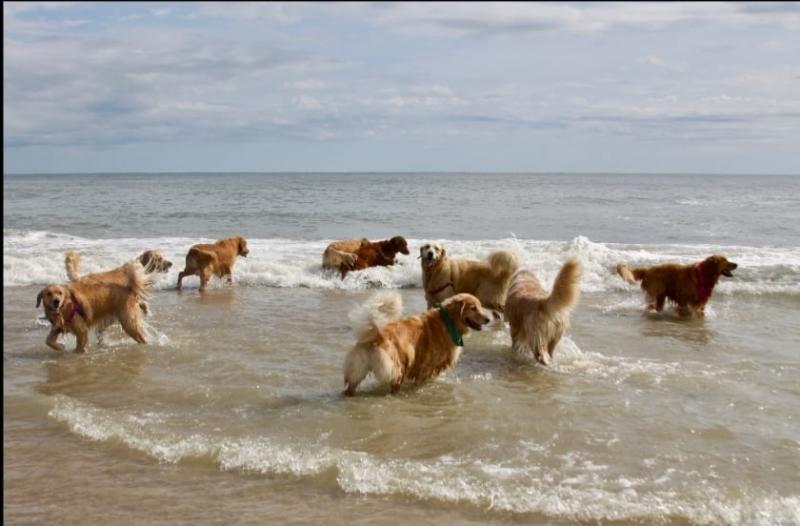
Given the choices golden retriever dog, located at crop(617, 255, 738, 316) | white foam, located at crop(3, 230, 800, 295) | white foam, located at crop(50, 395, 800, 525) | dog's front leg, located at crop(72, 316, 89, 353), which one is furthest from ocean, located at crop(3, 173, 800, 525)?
white foam, located at crop(3, 230, 800, 295)

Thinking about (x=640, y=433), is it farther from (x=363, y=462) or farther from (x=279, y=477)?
(x=279, y=477)

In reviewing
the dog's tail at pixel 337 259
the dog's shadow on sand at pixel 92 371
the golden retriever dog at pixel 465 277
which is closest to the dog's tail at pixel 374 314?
the dog's shadow on sand at pixel 92 371

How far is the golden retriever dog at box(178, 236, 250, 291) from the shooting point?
46.3ft

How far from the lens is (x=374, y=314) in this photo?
22.3ft

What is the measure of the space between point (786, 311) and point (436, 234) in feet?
50.7

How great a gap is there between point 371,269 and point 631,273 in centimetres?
529

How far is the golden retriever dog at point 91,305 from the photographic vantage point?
8734mm

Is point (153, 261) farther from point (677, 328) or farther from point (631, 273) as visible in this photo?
point (677, 328)

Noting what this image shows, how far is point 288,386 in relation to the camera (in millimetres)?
7523

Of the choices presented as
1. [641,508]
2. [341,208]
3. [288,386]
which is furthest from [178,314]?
[341,208]

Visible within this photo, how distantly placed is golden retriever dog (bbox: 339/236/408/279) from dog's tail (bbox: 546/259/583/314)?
718 centimetres

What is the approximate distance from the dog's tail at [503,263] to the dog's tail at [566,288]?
2309 mm

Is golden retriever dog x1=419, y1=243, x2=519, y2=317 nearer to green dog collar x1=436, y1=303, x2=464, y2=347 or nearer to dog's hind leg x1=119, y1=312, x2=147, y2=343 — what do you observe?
green dog collar x1=436, y1=303, x2=464, y2=347

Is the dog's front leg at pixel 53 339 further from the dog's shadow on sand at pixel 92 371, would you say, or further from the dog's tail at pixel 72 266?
the dog's tail at pixel 72 266
